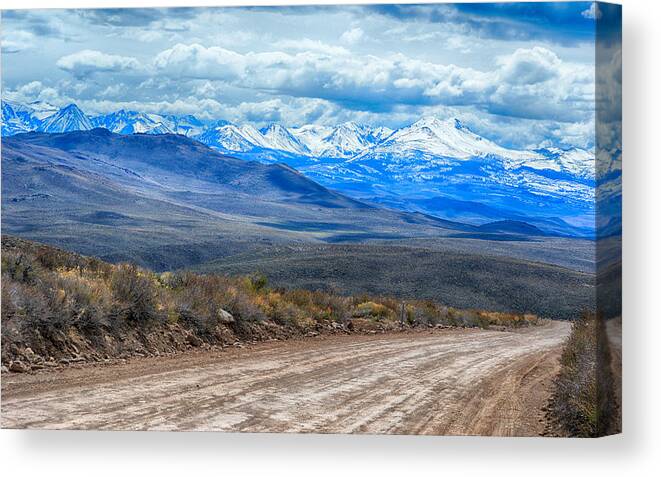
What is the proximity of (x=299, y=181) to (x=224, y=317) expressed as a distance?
2.79 m

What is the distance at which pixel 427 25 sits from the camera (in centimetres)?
1265

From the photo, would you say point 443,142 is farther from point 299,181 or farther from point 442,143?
point 299,181

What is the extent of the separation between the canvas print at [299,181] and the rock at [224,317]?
1.8 inches

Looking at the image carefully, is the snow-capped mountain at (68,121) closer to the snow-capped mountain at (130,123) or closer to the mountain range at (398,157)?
the mountain range at (398,157)

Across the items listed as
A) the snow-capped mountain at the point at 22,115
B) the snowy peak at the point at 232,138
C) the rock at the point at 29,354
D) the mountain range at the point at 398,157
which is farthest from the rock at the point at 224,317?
the snow-capped mountain at the point at 22,115

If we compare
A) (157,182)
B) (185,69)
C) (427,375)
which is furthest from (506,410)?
(157,182)

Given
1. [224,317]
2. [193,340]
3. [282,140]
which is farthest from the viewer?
[224,317]

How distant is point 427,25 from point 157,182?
21.2 ft

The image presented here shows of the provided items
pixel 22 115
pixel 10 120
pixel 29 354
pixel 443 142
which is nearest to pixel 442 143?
pixel 443 142

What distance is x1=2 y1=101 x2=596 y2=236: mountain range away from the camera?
13.6 m

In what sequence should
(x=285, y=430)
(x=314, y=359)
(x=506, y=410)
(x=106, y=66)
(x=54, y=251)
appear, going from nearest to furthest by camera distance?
(x=285, y=430) → (x=506, y=410) → (x=106, y=66) → (x=314, y=359) → (x=54, y=251)

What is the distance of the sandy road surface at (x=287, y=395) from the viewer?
1098 cm

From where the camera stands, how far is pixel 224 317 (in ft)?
52.9

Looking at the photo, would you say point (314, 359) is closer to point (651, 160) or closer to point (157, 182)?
point (157, 182)
